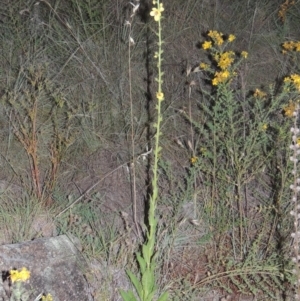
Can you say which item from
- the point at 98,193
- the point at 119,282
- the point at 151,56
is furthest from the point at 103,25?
the point at 119,282

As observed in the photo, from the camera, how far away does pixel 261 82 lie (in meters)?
3.73

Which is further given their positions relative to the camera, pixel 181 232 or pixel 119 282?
pixel 181 232

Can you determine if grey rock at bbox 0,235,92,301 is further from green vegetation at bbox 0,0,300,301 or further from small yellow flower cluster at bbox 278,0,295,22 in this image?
small yellow flower cluster at bbox 278,0,295,22

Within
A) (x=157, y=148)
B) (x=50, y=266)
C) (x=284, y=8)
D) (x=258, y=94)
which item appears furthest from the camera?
(x=284, y=8)

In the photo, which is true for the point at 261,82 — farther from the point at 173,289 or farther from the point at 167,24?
the point at 173,289

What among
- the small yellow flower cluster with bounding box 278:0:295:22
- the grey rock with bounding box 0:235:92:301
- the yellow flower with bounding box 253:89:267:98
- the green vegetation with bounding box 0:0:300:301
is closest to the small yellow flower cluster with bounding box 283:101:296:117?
the green vegetation with bounding box 0:0:300:301

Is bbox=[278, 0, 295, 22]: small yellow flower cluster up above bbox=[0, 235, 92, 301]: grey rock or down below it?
above

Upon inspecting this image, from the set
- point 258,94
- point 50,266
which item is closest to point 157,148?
point 50,266

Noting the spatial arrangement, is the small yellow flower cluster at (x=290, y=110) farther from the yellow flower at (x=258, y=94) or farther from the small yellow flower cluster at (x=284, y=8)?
the small yellow flower cluster at (x=284, y=8)

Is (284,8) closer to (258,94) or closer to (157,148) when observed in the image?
(258,94)

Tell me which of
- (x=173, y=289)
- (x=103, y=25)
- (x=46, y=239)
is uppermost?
(x=103, y=25)

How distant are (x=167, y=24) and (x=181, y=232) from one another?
1630mm

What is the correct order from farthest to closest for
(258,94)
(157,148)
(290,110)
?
(258,94)
(290,110)
(157,148)

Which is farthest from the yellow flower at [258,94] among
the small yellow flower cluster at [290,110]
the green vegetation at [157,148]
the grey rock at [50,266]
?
the grey rock at [50,266]
